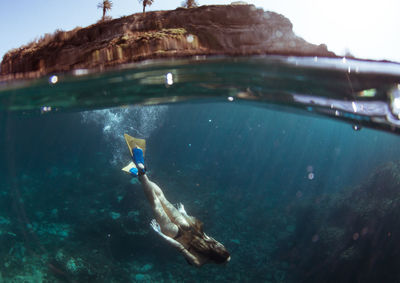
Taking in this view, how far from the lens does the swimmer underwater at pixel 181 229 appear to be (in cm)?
744

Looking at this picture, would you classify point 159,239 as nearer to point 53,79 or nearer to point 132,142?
point 132,142

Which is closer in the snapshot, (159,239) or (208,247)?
(208,247)

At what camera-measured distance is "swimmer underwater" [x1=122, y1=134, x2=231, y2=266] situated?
7441mm

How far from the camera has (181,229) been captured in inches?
327

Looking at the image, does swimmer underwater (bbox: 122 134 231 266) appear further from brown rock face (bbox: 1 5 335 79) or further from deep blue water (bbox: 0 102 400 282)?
deep blue water (bbox: 0 102 400 282)

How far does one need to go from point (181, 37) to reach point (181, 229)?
6391 millimetres

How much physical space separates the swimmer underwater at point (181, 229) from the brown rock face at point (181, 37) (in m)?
3.38

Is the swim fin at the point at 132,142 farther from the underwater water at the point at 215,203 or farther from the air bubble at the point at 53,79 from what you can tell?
the air bubble at the point at 53,79

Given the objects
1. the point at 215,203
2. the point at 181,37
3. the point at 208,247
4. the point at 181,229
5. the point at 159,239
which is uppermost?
the point at 181,37

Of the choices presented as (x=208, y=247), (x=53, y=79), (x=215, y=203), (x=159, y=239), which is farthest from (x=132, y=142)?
(x=215, y=203)

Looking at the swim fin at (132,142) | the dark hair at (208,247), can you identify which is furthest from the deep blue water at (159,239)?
the swim fin at (132,142)

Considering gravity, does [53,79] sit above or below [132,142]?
above

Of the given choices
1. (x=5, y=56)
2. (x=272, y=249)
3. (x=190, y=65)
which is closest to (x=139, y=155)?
(x=190, y=65)

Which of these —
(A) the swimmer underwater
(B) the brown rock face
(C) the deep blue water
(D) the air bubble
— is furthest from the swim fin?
(C) the deep blue water
